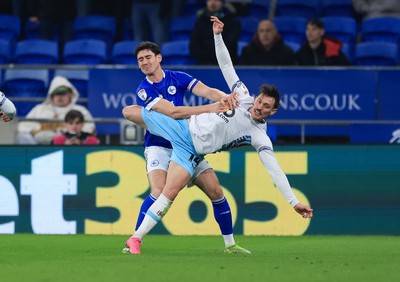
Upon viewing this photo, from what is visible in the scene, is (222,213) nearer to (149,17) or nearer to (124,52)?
(124,52)

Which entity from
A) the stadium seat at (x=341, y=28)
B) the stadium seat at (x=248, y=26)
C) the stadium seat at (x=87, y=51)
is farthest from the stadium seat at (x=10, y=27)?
the stadium seat at (x=341, y=28)

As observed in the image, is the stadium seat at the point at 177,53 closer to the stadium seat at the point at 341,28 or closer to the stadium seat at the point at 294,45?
the stadium seat at the point at 294,45

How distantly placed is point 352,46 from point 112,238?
7.06 m

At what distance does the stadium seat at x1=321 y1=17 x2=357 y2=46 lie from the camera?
19.8m

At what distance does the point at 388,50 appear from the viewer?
1894cm

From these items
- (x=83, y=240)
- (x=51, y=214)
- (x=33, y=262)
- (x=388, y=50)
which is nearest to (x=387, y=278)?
(x=33, y=262)

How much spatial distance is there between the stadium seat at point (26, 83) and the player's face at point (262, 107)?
810 centimetres

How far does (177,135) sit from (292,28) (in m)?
8.85

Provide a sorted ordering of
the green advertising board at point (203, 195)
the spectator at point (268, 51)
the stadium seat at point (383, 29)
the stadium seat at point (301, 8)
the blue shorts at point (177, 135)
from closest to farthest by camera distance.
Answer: the blue shorts at point (177, 135), the green advertising board at point (203, 195), the spectator at point (268, 51), the stadium seat at point (383, 29), the stadium seat at point (301, 8)

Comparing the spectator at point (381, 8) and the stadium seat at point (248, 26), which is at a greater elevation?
the spectator at point (381, 8)

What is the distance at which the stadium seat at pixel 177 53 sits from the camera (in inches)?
764

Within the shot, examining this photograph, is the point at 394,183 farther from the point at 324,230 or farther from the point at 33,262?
the point at 33,262

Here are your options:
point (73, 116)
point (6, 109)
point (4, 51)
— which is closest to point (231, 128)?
point (6, 109)

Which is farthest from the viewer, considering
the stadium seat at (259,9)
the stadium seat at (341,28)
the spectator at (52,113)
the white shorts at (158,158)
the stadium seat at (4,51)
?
the stadium seat at (259,9)
